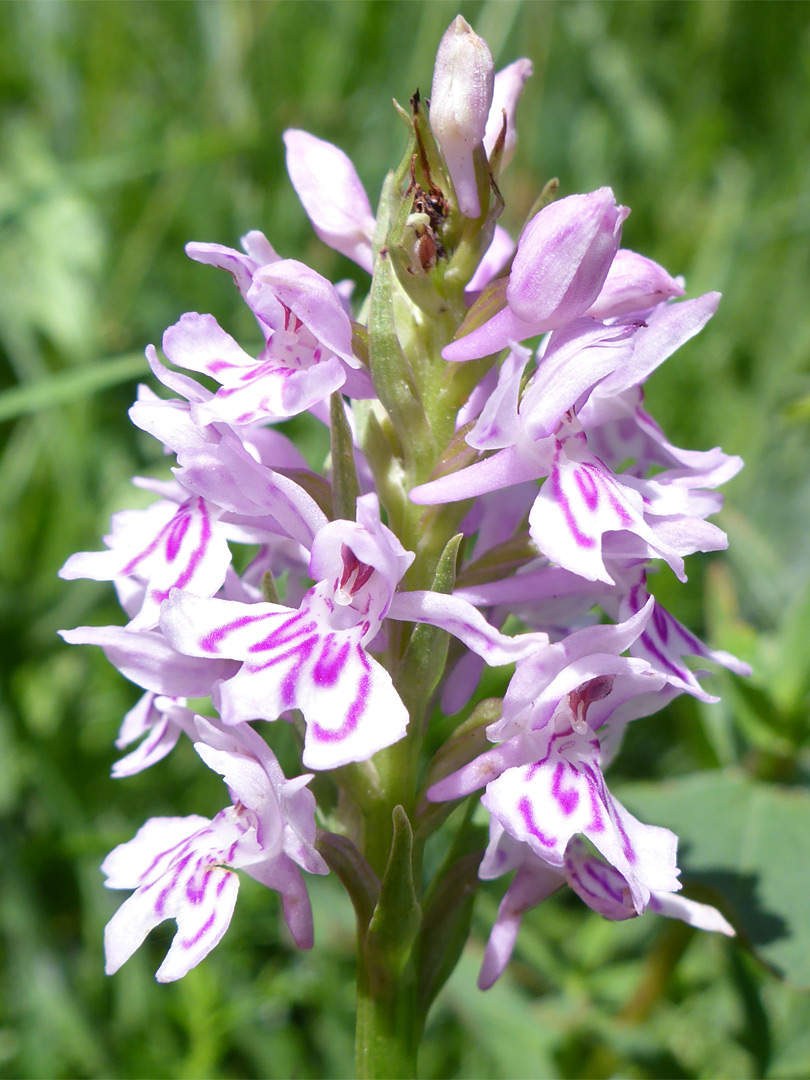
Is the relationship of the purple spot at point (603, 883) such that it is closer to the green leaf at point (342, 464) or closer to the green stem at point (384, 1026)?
the green stem at point (384, 1026)

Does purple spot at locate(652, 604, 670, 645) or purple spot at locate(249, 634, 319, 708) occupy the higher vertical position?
purple spot at locate(249, 634, 319, 708)

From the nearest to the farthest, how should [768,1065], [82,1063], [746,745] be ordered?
[768,1065]
[82,1063]
[746,745]

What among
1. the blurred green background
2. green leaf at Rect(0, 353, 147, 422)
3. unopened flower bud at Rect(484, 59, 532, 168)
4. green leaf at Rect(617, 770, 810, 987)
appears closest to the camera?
unopened flower bud at Rect(484, 59, 532, 168)

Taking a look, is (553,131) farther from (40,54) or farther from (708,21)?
(40,54)

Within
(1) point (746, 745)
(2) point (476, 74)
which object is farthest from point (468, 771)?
(1) point (746, 745)

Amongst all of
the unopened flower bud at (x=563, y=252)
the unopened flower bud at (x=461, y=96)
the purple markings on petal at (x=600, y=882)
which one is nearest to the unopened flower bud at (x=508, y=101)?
the unopened flower bud at (x=461, y=96)

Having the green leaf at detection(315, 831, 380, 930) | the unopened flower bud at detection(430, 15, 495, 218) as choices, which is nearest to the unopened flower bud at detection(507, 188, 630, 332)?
the unopened flower bud at detection(430, 15, 495, 218)

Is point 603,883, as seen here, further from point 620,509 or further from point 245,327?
point 245,327

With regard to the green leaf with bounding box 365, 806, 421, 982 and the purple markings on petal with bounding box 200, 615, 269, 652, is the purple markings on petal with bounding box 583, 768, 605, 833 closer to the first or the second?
the green leaf with bounding box 365, 806, 421, 982
